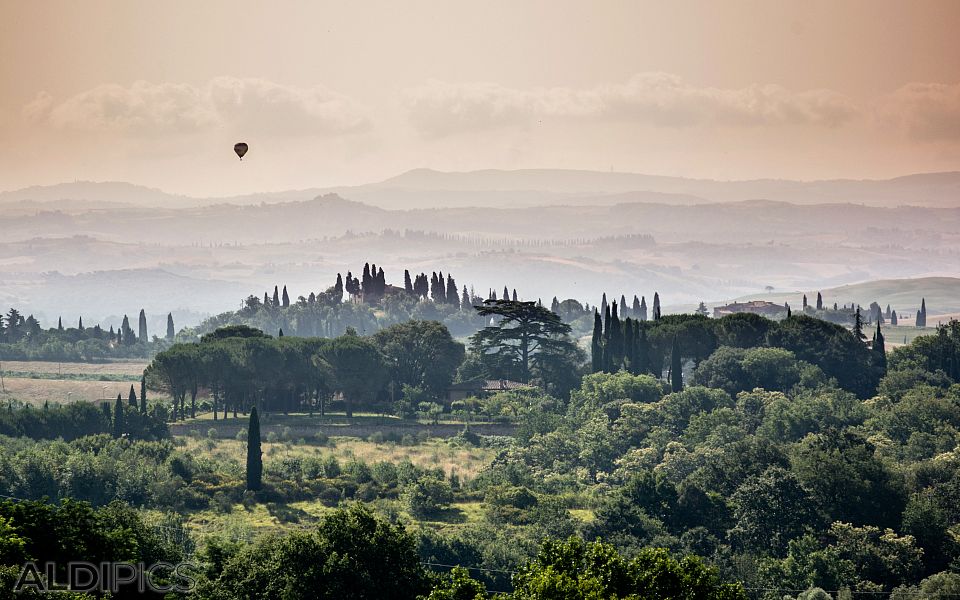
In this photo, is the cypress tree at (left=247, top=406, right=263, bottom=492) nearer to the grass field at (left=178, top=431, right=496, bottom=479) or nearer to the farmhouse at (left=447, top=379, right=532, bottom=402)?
the grass field at (left=178, top=431, right=496, bottom=479)

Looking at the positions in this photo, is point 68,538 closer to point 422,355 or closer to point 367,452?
point 367,452

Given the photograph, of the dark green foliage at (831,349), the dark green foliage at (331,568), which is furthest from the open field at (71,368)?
the dark green foliage at (331,568)

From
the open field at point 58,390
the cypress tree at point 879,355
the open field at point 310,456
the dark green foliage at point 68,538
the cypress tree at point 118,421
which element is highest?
the cypress tree at point 879,355

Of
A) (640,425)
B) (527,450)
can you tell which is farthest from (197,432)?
(640,425)

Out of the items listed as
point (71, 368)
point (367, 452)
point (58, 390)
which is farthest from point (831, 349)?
point (71, 368)

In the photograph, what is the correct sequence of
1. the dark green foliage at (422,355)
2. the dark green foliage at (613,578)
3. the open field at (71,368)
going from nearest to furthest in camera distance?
the dark green foliage at (613,578)
the dark green foliage at (422,355)
the open field at (71,368)

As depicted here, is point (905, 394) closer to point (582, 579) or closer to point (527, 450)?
point (527, 450)

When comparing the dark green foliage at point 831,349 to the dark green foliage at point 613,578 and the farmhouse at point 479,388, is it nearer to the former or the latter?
the farmhouse at point 479,388
